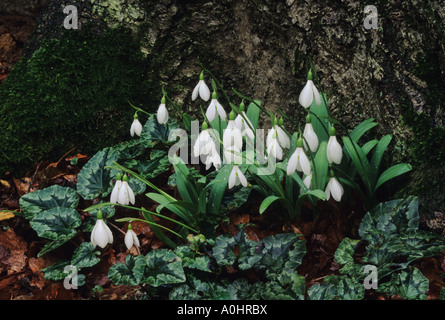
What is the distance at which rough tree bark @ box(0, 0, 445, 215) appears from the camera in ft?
8.14

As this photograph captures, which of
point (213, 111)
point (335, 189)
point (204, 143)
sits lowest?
point (335, 189)

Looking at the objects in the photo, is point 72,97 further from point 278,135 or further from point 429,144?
point 429,144

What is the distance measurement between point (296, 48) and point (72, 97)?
1372mm

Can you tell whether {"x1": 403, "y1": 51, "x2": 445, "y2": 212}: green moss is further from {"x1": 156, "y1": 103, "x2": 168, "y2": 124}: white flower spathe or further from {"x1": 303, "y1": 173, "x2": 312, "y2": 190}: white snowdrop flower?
{"x1": 156, "y1": 103, "x2": 168, "y2": 124}: white flower spathe

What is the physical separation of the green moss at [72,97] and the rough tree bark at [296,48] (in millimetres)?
105

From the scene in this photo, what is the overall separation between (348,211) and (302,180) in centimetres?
33

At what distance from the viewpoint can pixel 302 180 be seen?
230 cm

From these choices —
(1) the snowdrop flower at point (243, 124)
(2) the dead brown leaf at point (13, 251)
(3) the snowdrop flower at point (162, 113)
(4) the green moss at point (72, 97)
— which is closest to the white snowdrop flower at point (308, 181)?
(1) the snowdrop flower at point (243, 124)

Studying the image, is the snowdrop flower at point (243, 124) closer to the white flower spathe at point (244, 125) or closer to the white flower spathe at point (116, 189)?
the white flower spathe at point (244, 125)

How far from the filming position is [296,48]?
2.66m

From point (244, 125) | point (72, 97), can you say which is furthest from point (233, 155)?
point (72, 97)
